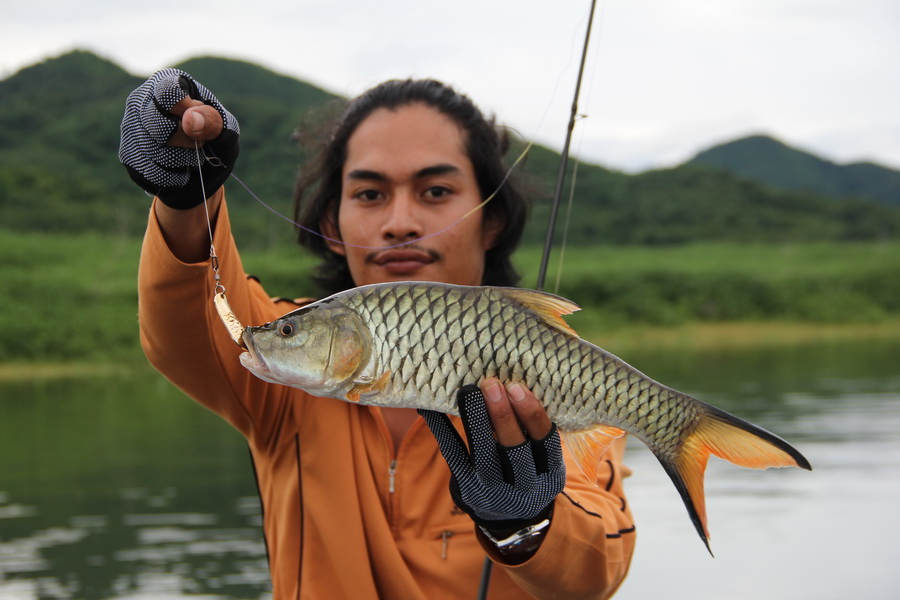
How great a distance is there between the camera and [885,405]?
1245cm

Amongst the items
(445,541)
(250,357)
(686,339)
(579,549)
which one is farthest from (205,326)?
(686,339)

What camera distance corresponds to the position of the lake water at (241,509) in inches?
250

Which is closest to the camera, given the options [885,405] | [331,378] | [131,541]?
[331,378]

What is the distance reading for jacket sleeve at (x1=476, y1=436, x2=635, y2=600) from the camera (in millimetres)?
2301

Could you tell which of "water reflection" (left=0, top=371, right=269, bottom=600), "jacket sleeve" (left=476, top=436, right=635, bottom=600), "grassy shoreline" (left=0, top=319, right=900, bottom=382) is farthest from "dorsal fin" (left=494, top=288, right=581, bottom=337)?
"grassy shoreline" (left=0, top=319, right=900, bottom=382)

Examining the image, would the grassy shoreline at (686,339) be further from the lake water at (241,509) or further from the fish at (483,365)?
the fish at (483,365)

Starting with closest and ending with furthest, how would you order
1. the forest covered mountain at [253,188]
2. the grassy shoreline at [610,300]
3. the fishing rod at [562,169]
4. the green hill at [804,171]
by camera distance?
the fishing rod at [562,169] → the grassy shoreline at [610,300] → the forest covered mountain at [253,188] → the green hill at [804,171]

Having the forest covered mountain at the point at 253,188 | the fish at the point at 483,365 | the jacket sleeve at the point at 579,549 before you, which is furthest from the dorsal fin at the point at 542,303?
the forest covered mountain at the point at 253,188

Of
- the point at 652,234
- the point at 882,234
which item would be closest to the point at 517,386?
the point at 652,234

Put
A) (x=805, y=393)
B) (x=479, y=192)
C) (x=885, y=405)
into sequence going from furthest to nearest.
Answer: (x=805, y=393) < (x=885, y=405) < (x=479, y=192)

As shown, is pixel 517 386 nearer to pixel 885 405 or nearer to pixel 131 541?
Answer: pixel 131 541

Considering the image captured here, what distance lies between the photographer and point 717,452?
7.04ft

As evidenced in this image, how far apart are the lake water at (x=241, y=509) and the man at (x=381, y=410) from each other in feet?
12.1

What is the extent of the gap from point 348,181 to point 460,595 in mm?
1180
